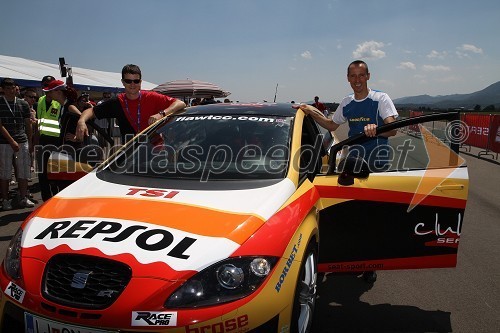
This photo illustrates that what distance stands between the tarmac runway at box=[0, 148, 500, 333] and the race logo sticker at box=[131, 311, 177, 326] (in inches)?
60.6

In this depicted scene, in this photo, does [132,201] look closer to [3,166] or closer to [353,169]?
[353,169]

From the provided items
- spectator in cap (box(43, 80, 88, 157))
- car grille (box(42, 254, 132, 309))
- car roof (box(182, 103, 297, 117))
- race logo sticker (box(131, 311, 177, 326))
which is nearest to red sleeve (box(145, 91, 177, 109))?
car roof (box(182, 103, 297, 117))

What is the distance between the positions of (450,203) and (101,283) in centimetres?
251

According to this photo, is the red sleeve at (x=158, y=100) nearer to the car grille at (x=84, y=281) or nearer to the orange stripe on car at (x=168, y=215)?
the orange stripe on car at (x=168, y=215)

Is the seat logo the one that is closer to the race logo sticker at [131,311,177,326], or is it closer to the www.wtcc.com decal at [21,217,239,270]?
the www.wtcc.com decal at [21,217,239,270]

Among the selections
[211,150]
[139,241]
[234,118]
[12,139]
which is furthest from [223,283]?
[12,139]

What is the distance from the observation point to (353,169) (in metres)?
2.81

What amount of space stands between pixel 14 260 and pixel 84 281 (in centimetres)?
56

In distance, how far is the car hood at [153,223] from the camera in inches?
74.7

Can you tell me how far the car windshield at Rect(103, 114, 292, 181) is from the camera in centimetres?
278

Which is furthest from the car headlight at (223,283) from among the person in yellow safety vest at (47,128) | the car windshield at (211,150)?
the person in yellow safety vest at (47,128)

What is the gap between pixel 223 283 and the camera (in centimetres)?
185

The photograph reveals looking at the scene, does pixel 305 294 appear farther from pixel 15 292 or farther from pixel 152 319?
pixel 15 292

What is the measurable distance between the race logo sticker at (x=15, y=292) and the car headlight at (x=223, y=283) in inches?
29.6
